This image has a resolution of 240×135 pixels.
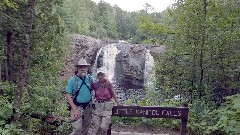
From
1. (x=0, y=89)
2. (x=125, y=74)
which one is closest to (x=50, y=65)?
(x=0, y=89)

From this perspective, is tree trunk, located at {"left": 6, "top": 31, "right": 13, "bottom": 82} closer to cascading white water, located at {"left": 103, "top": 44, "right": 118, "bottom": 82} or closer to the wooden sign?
the wooden sign

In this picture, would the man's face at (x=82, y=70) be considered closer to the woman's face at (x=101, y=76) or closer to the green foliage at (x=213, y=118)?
the woman's face at (x=101, y=76)

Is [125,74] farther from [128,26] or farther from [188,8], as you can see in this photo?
[128,26]

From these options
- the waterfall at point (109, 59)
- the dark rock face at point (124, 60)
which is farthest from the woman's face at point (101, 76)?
the waterfall at point (109, 59)

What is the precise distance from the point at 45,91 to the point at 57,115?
88cm

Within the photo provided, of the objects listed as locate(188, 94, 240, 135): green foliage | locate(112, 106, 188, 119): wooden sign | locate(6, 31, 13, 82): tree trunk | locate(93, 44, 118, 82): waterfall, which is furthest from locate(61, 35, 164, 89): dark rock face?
locate(112, 106, 188, 119): wooden sign

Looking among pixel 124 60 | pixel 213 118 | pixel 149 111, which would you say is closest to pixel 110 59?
pixel 124 60

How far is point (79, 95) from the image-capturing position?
4.57 m

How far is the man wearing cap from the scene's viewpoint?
4.46 meters

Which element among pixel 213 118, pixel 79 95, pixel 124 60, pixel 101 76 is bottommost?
pixel 213 118

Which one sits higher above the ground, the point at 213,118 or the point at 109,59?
the point at 109,59

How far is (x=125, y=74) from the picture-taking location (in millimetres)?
22141

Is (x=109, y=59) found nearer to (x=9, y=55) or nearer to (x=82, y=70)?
(x=9, y=55)

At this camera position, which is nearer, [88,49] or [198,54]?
[198,54]
